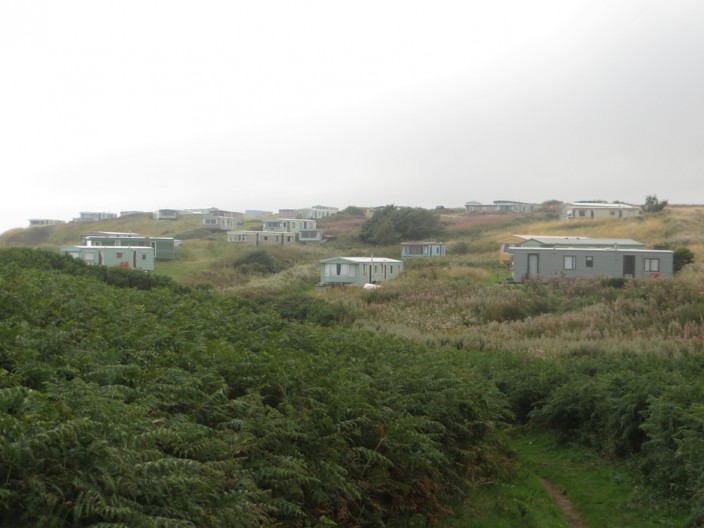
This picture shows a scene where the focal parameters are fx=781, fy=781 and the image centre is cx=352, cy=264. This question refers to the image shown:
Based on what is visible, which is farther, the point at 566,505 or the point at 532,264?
the point at 532,264

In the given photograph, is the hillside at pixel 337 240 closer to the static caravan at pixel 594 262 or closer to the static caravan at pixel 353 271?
the static caravan at pixel 353 271

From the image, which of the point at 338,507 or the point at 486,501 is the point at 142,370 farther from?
the point at 486,501

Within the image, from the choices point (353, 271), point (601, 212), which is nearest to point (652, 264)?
point (353, 271)

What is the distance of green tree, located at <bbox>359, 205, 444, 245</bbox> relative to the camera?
81.6 meters

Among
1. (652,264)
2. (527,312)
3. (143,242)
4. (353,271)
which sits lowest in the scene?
(527,312)

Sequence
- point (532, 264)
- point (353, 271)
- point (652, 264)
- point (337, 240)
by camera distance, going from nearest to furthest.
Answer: point (652, 264)
point (532, 264)
point (353, 271)
point (337, 240)

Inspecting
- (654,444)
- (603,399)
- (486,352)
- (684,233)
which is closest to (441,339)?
(486,352)

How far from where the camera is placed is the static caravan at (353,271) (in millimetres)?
53469

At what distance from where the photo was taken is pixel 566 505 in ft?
42.3

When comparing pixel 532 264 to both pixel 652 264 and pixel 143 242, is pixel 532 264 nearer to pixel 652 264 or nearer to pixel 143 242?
pixel 652 264

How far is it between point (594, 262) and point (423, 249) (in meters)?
22.5

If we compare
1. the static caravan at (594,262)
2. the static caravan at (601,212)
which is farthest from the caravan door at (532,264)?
the static caravan at (601,212)

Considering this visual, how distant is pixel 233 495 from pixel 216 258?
63113 mm

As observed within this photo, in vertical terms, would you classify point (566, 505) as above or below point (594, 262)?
below
